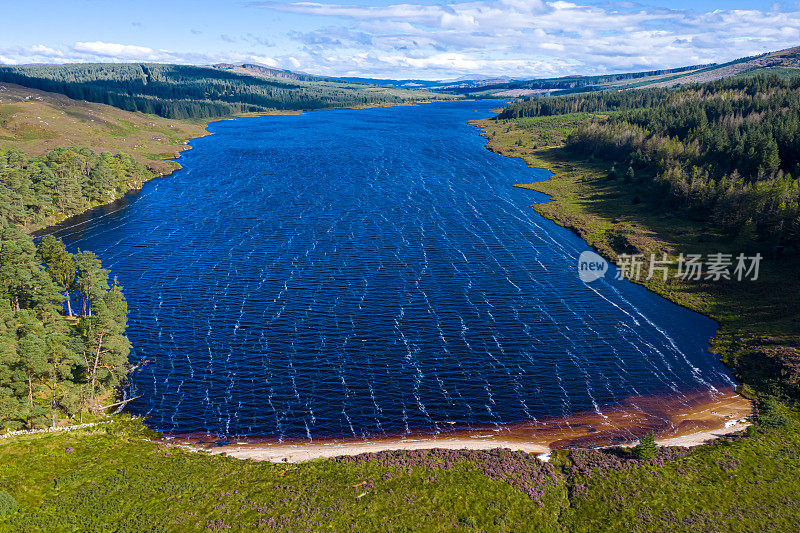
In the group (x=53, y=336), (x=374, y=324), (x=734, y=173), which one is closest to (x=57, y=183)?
(x=53, y=336)

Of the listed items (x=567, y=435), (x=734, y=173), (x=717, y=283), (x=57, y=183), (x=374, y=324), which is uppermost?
(x=734, y=173)

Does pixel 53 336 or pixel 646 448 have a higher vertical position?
pixel 53 336

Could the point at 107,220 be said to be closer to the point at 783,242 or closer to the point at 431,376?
the point at 431,376

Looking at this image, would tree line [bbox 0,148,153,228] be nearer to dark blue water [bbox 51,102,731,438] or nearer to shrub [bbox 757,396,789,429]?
dark blue water [bbox 51,102,731,438]

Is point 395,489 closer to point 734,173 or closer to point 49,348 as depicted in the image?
point 49,348

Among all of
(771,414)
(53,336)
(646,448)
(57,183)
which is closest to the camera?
(646,448)

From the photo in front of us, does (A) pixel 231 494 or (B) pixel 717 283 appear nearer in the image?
(A) pixel 231 494
